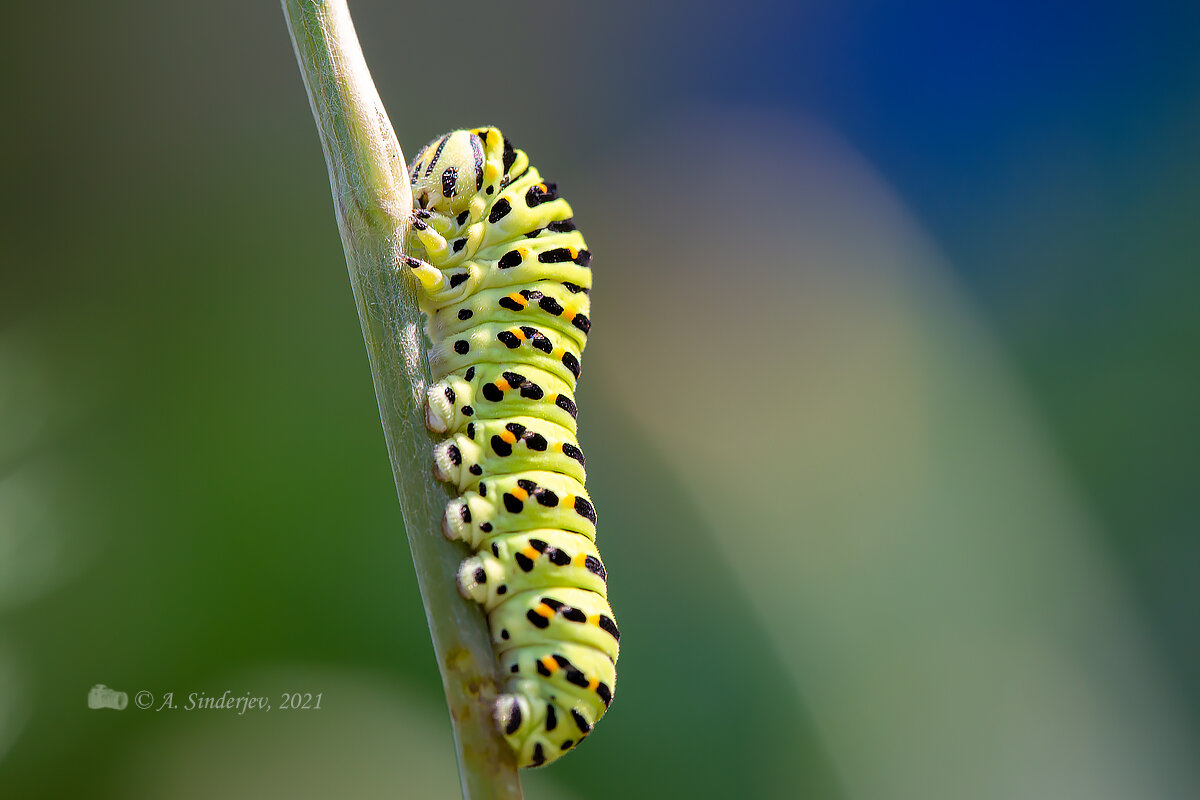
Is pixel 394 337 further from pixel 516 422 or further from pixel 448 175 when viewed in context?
pixel 448 175

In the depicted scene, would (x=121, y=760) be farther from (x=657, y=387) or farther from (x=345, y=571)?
(x=657, y=387)

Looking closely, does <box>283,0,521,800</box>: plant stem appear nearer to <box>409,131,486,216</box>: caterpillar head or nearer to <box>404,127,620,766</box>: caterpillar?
→ <box>404,127,620,766</box>: caterpillar

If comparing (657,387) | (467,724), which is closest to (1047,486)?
(657,387)

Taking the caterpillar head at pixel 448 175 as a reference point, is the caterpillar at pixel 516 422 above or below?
below

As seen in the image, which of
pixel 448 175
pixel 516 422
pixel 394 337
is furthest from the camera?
pixel 448 175

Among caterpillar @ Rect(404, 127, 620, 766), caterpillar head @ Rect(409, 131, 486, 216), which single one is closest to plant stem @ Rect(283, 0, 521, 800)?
caterpillar @ Rect(404, 127, 620, 766)

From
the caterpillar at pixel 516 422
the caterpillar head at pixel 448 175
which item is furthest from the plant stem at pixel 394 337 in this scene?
the caterpillar head at pixel 448 175

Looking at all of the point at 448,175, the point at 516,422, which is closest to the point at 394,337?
the point at 516,422

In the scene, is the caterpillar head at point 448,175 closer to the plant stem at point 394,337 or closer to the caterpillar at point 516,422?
the caterpillar at point 516,422
